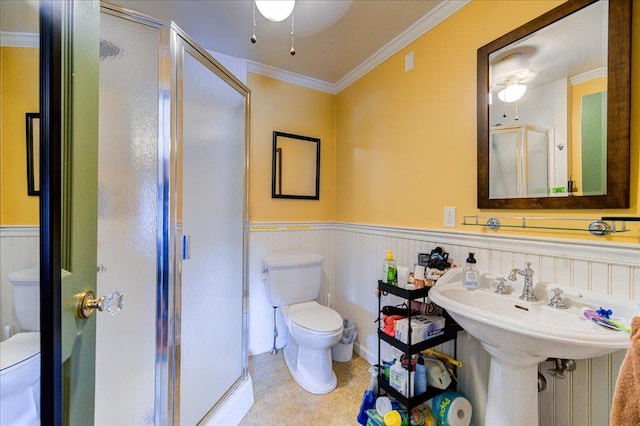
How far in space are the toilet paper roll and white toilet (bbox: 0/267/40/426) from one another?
1.50 metres

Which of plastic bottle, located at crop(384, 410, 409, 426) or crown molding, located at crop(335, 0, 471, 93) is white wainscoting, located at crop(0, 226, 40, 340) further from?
crown molding, located at crop(335, 0, 471, 93)

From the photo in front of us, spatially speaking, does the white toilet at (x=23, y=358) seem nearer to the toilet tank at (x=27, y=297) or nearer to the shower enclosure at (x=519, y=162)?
the toilet tank at (x=27, y=297)

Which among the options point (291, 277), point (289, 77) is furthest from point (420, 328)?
point (289, 77)

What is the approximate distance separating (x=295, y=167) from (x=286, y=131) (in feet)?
1.08

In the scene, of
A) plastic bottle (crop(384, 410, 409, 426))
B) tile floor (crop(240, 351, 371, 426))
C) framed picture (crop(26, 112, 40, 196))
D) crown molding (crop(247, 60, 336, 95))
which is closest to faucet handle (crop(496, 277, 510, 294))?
plastic bottle (crop(384, 410, 409, 426))

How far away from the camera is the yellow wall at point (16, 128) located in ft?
1.51

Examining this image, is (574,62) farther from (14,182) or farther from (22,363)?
(22,363)

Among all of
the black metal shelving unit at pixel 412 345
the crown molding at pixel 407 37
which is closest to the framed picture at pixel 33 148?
the black metal shelving unit at pixel 412 345

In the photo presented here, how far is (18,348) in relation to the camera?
0.46 m

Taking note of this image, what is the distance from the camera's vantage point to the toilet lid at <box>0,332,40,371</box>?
437 millimetres

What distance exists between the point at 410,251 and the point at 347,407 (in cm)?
104

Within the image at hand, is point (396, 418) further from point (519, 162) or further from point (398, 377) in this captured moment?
point (519, 162)

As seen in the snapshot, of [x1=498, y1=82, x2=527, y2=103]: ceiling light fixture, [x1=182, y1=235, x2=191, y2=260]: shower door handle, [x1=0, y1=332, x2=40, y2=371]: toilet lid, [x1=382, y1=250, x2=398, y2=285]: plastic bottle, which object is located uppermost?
[x1=498, y1=82, x2=527, y2=103]: ceiling light fixture

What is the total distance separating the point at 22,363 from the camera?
0.47 metres
